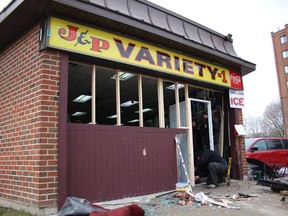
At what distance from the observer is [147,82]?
9633 mm

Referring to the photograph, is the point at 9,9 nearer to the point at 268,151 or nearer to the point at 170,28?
the point at 170,28

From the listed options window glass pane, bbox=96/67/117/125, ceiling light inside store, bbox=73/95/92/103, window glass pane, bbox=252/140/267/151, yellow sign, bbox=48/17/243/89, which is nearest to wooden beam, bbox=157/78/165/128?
yellow sign, bbox=48/17/243/89

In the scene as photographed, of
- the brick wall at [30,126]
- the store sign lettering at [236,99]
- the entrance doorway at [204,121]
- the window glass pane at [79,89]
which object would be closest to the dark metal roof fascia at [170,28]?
the store sign lettering at [236,99]

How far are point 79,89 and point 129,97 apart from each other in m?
2.74

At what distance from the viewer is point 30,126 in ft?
17.5

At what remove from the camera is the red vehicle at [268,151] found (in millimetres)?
10398

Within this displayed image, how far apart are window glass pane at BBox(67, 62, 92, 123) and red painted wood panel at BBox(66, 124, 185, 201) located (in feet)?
4.26

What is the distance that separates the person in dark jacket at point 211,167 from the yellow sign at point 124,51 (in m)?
2.29

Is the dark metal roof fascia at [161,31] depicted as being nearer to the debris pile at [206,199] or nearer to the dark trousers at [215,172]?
the dark trousers at [215,172]

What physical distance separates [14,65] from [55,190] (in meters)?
3.19

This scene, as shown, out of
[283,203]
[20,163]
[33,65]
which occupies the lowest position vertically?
[283,203]

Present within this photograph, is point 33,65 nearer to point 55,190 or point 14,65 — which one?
point 14,65

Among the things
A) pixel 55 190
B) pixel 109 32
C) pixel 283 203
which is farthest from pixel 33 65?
pixel 283 203

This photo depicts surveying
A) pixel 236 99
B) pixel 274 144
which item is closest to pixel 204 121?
pixel 236 99
